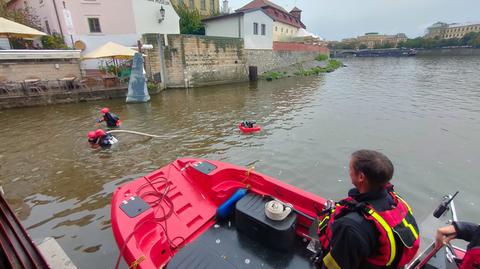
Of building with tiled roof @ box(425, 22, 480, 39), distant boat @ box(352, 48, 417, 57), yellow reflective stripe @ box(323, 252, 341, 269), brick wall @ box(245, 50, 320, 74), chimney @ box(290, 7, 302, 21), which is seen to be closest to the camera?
yellow reflective stripe @ box(323, 252, 341, 269)

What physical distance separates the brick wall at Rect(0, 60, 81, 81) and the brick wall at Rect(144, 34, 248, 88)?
433cm

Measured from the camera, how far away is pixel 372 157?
5.61 ft

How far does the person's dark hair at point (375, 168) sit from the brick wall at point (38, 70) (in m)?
16.8

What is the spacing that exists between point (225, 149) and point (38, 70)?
12610mm

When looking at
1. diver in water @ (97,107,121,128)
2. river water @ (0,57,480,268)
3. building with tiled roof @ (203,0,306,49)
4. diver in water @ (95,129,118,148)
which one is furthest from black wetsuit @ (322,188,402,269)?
building with tiled roof @ (203,0,306,49)

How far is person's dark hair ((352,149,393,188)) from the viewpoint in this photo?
5.49 ft

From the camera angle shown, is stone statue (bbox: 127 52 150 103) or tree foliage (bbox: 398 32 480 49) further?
tree foliage (bbox: 398 32 480 49)

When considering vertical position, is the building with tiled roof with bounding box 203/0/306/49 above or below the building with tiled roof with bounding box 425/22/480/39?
below

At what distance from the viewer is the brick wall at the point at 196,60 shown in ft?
55.1

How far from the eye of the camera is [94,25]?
1880 cm

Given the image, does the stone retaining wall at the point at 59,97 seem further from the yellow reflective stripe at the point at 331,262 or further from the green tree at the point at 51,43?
the yellow reflective stripe at the point at 331,262

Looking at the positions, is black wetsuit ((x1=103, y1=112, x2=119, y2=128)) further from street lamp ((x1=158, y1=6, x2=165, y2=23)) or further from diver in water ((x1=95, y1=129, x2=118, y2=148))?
street lamp ((x1=158, y1=6, x2=165, y2=23))

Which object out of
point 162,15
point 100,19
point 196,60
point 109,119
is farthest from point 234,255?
point 100,19

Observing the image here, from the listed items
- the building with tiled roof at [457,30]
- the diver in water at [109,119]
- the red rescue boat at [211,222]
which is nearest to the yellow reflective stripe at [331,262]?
the red rescue boat at [211,222]
